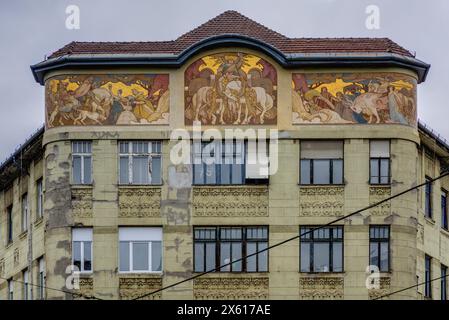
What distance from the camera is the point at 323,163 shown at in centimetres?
6122

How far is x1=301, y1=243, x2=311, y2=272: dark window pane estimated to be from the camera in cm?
6072

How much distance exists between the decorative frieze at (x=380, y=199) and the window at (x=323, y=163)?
3.92 ft

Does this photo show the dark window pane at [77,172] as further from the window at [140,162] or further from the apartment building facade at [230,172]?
the window at [140,162]

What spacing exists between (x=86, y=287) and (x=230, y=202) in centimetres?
580

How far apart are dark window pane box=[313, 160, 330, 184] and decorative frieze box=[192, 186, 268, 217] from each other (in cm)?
184

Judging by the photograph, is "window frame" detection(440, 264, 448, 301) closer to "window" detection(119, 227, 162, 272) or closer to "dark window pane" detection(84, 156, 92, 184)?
"window" detection(119, 227, 162, 272)

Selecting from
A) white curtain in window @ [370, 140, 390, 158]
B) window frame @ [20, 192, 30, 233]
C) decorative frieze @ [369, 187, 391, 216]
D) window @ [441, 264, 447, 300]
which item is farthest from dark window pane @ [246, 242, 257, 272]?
window frame @ [20, 192, 30, 233]

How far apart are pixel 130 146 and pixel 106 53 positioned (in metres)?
3.55

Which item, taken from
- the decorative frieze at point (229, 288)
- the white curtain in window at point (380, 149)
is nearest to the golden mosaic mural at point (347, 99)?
the white curtain in window at point (380, 149)

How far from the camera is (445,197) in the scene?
69062mm

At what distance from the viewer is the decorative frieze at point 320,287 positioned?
197ft

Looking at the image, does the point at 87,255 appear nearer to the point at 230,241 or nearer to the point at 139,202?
the point at 139,202
